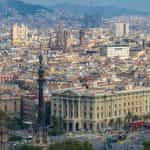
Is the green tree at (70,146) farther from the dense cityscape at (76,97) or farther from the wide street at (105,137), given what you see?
the wide street at (105,137)

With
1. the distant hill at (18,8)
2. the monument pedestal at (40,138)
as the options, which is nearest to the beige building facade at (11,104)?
the monument pedestal at (40,138)

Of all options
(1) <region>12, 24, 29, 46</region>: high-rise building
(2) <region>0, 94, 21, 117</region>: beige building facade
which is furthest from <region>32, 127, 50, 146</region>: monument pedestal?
(1) <region>12, 24, 29, 46</region>: high-rise building

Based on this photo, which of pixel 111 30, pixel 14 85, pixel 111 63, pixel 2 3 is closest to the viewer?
pixel 14 85

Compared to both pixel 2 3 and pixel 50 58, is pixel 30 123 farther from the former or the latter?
pixel 2 3

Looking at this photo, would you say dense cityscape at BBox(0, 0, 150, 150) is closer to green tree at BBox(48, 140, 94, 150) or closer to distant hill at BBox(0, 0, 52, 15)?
green tree at BBox(48, 140, 94, 150)

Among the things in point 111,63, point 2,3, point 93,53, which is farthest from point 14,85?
point 2,3

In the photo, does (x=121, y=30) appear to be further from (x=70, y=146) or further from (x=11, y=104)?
(x=70, y=146)

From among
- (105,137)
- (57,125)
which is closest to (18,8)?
(57,125)
